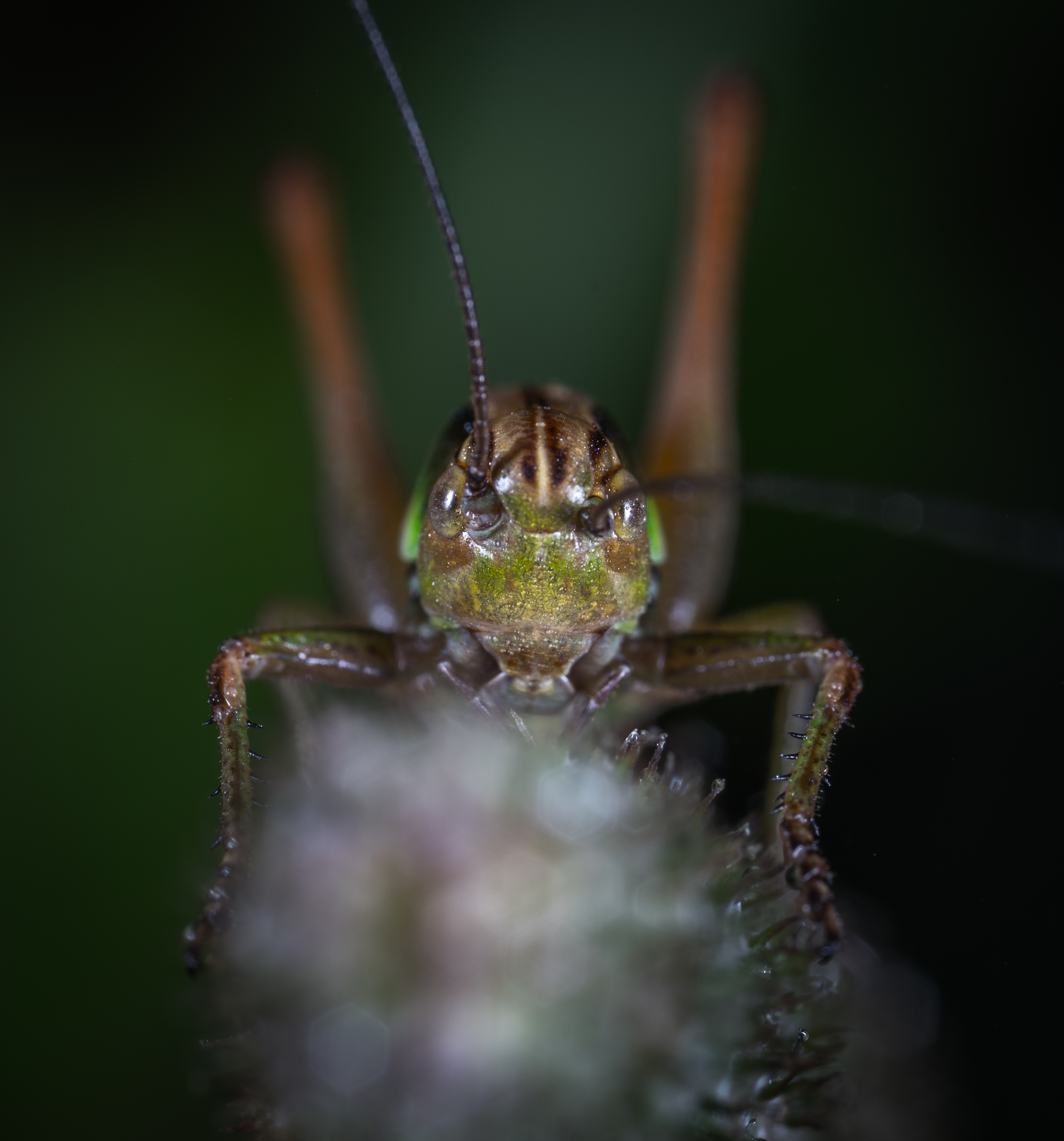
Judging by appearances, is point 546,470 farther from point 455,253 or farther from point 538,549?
point 455,253

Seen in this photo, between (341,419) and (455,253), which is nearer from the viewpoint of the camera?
(455,253)

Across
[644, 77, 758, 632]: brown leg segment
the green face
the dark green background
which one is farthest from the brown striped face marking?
[644, 77, 758, 632]: brown leg segment

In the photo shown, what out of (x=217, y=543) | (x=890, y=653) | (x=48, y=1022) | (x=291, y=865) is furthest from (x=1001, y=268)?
(x=48, y=1022)

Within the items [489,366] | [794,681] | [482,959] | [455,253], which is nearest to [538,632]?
[794,681]

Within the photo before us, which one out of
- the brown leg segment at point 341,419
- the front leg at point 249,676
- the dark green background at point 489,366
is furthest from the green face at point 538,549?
the brown leg segment at point 341,419

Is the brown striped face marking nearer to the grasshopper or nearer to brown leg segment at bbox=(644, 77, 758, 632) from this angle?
the grasshopper
